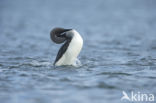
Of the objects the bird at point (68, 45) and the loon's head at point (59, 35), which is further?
the loon's head at point (59, 35)

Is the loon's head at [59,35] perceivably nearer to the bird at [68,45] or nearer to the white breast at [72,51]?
the bird at [68,45]

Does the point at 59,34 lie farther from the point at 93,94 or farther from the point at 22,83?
the point at 93,94

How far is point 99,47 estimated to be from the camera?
19.5 metres

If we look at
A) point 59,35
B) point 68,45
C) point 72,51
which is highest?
point 59,35

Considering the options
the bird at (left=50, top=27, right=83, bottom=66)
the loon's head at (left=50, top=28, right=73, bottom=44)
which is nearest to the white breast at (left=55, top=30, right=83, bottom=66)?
the bird at (left=50, top=27, right=83, bottom=66)

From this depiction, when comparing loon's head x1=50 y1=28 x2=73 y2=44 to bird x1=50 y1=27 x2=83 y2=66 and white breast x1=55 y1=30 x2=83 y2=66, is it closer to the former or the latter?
bird x1=50 y1=27 x2=83 y2=66

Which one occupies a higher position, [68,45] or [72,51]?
[68,45]

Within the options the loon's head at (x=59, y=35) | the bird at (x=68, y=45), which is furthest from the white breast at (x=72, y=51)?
the loon's head at (x=59, y=35)

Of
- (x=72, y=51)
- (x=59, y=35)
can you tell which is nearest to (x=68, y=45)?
(x=72, y=51)

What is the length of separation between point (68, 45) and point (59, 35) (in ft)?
2.31

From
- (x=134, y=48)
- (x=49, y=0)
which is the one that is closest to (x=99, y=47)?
(x=134, y=48)

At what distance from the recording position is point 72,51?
12.6 meters

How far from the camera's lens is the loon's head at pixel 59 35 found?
42.9 ft

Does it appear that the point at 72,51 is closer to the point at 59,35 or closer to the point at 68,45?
the point at 68,45
